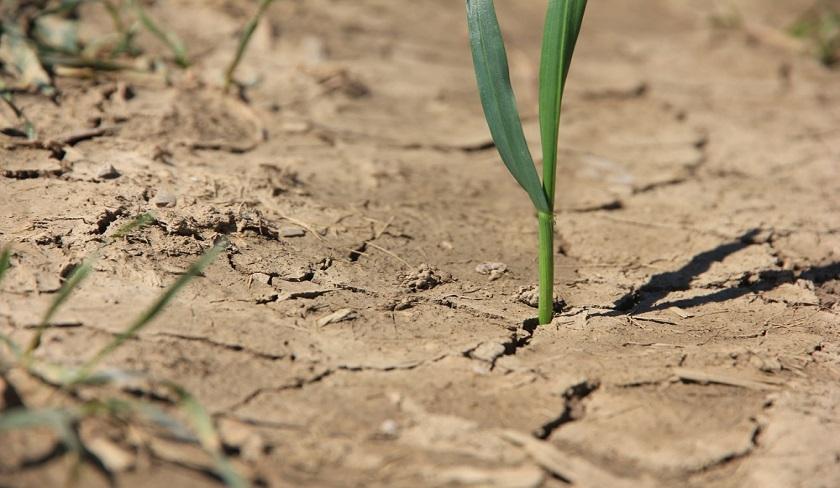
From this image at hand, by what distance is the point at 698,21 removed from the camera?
152 inches

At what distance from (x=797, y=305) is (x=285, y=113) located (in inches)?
60.3

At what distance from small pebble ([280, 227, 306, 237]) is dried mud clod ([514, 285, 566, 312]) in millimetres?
508

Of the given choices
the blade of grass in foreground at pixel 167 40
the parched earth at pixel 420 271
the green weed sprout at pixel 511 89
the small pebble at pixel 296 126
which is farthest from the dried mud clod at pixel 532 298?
the blade of grass in foreground at pixel 167 40

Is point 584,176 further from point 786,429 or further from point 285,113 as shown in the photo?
point 786,429

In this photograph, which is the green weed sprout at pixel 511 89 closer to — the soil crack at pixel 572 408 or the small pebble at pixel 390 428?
the soil crack at pixel 572 408

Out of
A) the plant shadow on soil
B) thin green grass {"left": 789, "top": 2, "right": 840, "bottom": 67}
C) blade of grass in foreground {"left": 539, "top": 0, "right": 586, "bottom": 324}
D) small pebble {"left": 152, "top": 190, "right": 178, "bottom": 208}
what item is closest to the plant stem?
blade of grass in foreground {"left": 539, "top": 0, "right": 586, "bottom": 324}

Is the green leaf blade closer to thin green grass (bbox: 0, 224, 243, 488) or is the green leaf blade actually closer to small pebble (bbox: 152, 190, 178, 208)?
thin green grass (bbox: 0, 224, 243, 488)

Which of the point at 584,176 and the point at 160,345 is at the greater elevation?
the point at 584,176

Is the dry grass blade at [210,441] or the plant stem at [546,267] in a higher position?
the plant stem at [546,267]

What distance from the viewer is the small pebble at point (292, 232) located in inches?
72.5

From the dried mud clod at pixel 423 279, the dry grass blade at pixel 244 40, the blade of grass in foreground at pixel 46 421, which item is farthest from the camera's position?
the dry grass blade at pixel 244 40

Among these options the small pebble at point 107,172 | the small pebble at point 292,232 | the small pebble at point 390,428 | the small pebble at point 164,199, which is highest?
the small pebble at point 107,172

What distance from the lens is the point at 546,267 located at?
1.61 metres

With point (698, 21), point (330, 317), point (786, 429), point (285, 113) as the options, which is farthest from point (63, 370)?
point (698, 21)
